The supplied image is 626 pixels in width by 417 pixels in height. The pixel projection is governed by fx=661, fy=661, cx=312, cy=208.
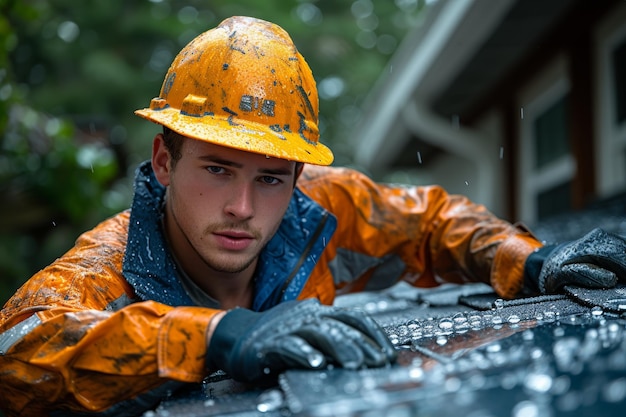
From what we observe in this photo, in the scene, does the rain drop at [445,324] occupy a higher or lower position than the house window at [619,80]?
lower

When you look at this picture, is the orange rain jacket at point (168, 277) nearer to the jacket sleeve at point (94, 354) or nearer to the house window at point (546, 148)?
the jacket sleeve at point (94, 354)

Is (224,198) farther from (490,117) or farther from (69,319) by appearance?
(490,117)

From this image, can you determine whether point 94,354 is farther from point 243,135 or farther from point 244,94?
point 244,94

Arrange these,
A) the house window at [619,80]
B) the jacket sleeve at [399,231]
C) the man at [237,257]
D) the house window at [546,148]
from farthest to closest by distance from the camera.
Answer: the house window at [546,148]
the house window at [619,80]
the jacket sleeve at [399,231]
the man at [237,257]

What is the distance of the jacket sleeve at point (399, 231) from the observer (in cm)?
305

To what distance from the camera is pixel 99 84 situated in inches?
608

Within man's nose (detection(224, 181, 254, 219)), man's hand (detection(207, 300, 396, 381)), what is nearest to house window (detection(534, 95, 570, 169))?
man's nose (detection(224, 181, 254, 219))

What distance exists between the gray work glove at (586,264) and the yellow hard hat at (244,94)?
92 cm

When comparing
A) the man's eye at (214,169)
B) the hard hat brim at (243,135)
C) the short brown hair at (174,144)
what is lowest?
the man's eye at (214,169)

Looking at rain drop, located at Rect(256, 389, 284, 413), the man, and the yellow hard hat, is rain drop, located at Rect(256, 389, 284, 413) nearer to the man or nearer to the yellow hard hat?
the man

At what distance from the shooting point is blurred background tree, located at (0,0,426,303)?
6859 millimetres

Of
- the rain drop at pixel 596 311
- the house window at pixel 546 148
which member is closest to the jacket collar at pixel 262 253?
the rain drop at pixel 596 311

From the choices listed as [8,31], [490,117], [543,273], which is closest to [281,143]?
[543,273]

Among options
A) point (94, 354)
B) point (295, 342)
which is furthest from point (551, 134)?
point (94, 354)
